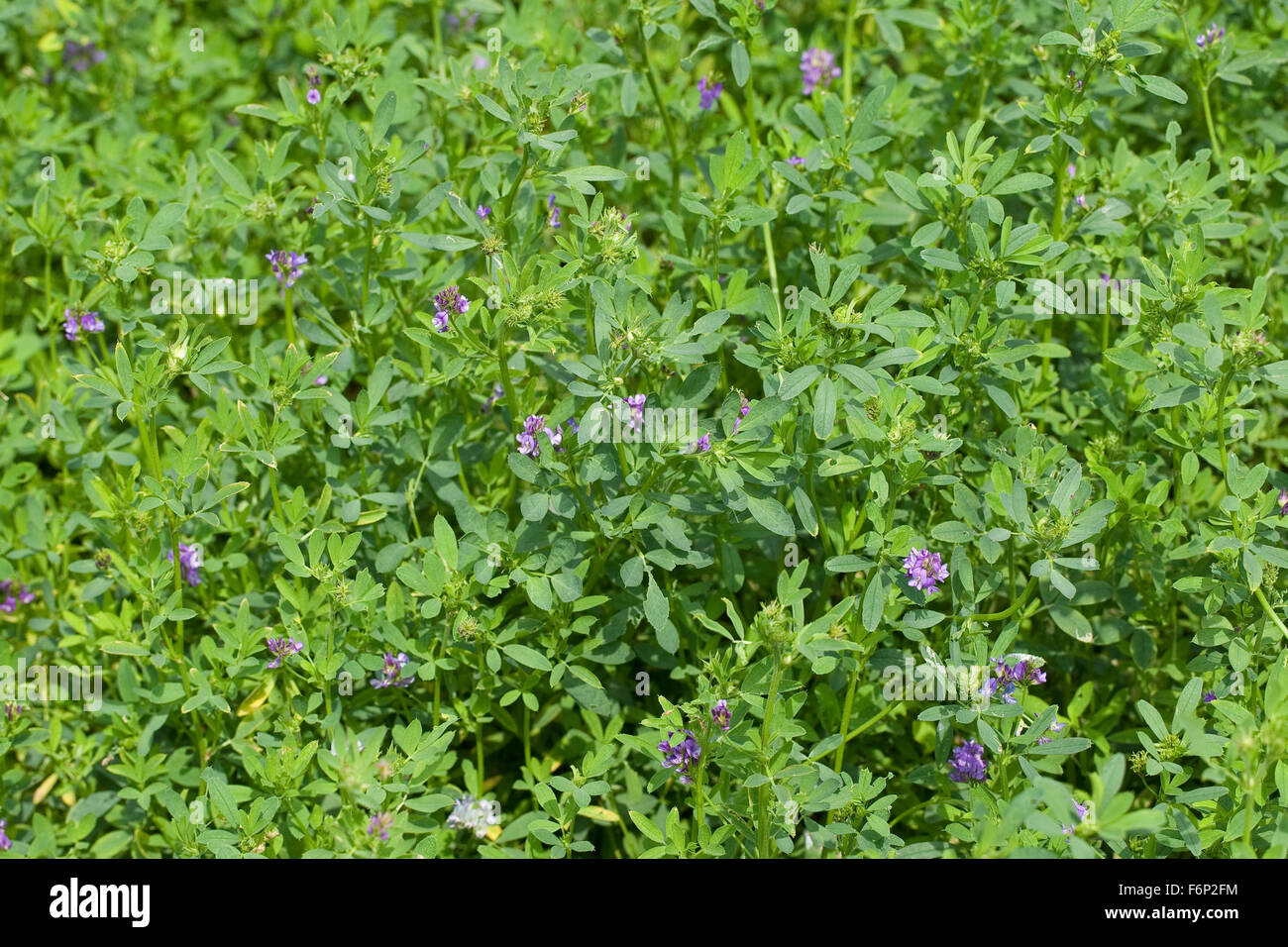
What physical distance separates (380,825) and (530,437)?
109 cm

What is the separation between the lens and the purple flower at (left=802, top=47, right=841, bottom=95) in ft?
14.8

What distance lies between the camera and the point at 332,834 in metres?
3.04

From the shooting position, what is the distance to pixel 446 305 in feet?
11.7

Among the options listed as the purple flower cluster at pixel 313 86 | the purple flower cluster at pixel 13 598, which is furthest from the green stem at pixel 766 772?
the purple flower cluster at pixel 13 598

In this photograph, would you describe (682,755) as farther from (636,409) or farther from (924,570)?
(636,409)

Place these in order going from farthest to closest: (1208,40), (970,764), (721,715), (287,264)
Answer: (1208,40)
(287,264)
(970,764)
(721,715)

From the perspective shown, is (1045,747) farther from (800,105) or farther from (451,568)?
(800,105)

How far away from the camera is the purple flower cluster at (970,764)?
3.37 meters

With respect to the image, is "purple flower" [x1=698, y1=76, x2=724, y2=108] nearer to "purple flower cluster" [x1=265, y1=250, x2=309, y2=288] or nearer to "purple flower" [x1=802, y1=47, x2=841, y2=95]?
"purple flower" [x1=802, y1=47, x2=841, y2=95]

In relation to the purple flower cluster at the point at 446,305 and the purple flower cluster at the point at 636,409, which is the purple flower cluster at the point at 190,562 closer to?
the purple flower cluster at the point at 446,305

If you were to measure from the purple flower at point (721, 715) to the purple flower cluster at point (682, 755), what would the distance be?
127 millimetres

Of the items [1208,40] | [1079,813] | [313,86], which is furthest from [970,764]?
[313,86]

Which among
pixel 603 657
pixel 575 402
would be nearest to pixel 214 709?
pixel 603 657

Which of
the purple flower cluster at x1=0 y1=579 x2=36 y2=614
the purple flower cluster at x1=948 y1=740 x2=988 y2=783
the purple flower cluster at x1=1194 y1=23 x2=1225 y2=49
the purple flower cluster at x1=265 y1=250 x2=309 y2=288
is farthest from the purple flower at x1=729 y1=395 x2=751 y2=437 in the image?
the purple flower cluster at x1=0 y1=579 x2=36 y2=614
